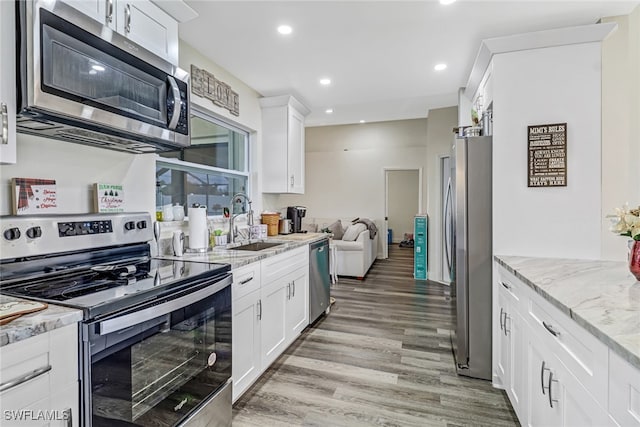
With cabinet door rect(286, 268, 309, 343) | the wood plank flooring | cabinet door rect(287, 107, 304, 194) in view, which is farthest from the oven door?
cabinet door rect(287, 107, 304, 194)

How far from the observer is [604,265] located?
6.58ft

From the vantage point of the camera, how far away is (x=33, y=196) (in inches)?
58.1

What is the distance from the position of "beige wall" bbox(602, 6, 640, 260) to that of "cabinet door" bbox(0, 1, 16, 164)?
10.8ft

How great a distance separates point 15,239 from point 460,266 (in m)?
2.65

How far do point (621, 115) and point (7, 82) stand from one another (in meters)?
3.42

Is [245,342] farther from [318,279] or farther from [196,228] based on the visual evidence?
[318,279]

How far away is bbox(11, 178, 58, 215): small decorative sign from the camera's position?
4.63ft

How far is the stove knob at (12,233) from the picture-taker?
1289 millimetres

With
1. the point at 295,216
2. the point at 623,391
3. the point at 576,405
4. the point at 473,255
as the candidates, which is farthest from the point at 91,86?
the point at 295,216

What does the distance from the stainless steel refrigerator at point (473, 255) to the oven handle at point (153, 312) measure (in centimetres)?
183

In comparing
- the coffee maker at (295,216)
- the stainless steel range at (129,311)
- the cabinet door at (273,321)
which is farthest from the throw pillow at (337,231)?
the stainless steel range at (129,311)

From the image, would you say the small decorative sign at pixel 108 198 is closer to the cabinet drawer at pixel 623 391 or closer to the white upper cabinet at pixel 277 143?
the white upper cabinet at pixel 277 143

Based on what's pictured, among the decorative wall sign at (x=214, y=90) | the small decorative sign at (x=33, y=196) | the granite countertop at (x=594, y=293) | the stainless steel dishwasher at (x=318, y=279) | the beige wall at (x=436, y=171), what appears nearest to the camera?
the granite countertop at (x=594, y=293)

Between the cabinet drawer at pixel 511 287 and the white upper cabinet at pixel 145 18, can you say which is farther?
the cabinet drawer at pixel 511 287
